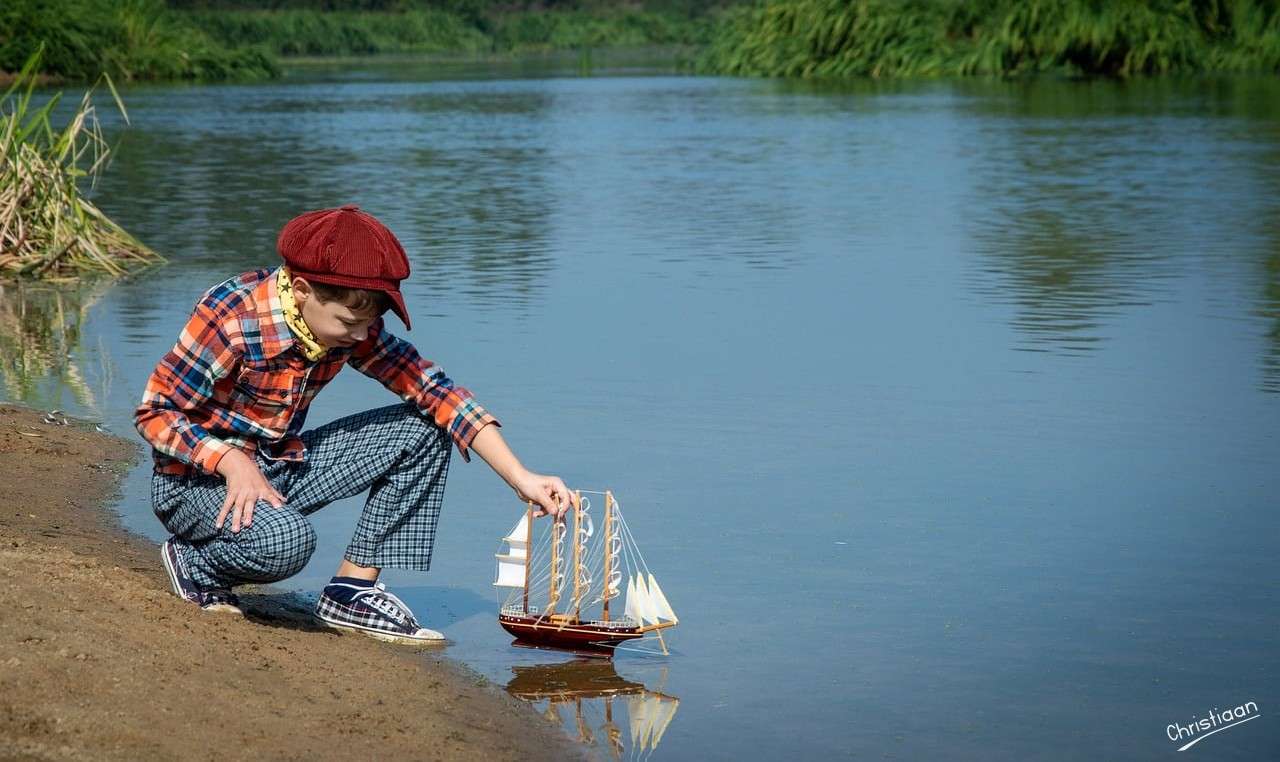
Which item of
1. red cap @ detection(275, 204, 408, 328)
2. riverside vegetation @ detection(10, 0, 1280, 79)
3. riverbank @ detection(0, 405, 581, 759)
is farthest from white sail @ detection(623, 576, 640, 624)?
riverside vegetation @ detection(10, 0, 1280, 79)

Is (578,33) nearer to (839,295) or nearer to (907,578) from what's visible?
(839,295)

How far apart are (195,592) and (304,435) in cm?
46

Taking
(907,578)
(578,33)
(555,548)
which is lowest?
(578,33)

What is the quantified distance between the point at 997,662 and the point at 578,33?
234 feet

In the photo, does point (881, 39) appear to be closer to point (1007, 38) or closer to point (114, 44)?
point (1007, 38)

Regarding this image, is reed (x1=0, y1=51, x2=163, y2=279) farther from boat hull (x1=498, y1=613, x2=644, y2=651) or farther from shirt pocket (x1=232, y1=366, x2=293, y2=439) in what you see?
boat hull (x1=498, y1=613, x2=644, y2=651)

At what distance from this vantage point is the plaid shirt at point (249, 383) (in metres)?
4.20

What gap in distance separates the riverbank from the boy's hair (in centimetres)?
75

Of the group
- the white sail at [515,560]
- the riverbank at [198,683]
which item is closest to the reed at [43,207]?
the riverbank at [198,683]

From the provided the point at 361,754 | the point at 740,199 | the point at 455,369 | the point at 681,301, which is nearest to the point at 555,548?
the point at 361,754

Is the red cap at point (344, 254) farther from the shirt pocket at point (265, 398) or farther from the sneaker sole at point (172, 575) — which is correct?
the sneaker sole at point (172, 575)

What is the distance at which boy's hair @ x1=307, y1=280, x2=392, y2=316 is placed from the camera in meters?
4.14

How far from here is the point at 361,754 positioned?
354 centimetres

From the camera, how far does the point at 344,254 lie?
4.09 metres
